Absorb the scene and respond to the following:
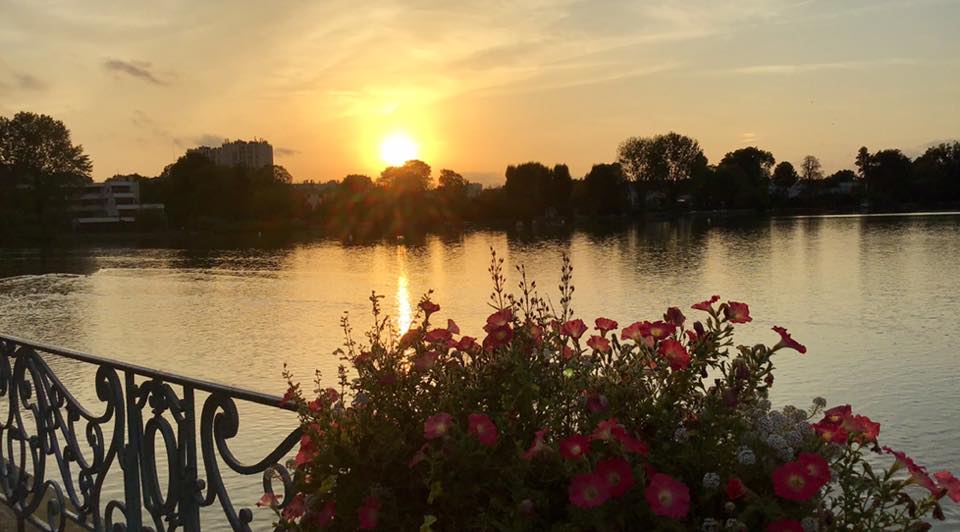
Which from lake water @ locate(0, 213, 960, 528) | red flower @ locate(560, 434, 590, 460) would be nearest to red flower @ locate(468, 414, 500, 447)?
red flower @ locate(560, 434, 590, 460)

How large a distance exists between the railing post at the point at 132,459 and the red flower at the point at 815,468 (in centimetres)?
274

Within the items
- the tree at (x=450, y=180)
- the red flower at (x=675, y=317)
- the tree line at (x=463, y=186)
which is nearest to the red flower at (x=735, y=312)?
the red flower at (x=675, y=317)

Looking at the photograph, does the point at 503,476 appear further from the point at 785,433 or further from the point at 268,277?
the point at 268,277

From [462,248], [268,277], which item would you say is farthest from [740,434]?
[462,248]

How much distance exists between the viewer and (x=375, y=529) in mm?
2254

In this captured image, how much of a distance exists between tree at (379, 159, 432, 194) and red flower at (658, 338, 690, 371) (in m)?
143

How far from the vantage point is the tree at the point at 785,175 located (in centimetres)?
18350

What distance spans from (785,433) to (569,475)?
52 centimetres

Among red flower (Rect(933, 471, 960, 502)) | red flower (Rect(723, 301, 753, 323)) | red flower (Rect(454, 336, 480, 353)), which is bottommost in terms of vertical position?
red flower (Rect(933, 471, 960, 502))

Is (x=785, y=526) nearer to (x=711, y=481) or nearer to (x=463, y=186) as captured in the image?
(x=711, y=481)

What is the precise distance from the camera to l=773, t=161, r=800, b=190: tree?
183500mm

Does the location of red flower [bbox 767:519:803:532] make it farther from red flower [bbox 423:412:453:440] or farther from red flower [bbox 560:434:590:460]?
red flower [bbox 423:412:453:440]

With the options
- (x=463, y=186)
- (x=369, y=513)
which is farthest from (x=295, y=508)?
(x=463, y=186)

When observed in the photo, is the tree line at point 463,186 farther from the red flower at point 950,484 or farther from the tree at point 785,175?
the red flower at point 950,484
